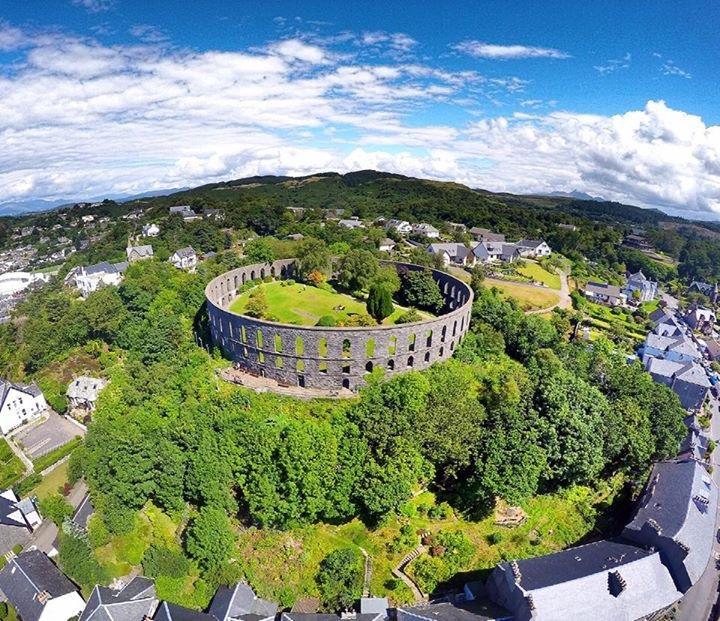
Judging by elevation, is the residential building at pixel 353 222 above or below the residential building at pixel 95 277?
above

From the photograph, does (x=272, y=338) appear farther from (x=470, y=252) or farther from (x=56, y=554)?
(x=470, y=252)

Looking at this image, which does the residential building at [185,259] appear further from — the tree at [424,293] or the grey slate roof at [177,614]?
the grey slate roof at [177,614]

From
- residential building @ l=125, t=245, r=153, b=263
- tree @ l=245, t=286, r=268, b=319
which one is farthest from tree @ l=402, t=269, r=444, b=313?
residential building @ l=125, t=245, r=153, b=263

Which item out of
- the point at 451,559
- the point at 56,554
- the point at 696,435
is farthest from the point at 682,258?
the point at 56,554

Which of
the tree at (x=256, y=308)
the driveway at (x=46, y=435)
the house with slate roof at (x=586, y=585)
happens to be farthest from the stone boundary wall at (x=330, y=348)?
the driveway at (x=46, y=435)

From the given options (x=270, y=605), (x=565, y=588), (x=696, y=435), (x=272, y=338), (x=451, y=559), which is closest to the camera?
(x=565, y=588)

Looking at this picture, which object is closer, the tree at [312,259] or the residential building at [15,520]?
the residential building at [15,520]
